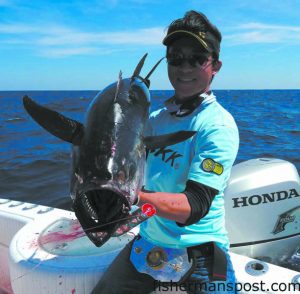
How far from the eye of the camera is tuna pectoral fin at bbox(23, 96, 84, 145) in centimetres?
180

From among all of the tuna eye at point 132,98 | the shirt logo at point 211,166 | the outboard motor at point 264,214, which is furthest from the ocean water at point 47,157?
the shirt logo at point 211,166

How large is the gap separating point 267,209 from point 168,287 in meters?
1.94

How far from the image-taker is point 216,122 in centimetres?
229

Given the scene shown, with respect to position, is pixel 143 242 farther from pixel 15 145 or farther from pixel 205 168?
pixel 15 145

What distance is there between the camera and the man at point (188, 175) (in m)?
2.31

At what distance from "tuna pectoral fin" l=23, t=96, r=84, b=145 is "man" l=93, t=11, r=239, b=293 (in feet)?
2.56

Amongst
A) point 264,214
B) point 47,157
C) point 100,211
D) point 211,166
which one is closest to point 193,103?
point 211,166

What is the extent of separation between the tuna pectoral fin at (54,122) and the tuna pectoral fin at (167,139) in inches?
15.0

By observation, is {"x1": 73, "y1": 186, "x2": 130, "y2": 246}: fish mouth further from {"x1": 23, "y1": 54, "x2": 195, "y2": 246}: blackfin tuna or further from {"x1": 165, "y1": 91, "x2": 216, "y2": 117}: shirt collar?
{"x1": 165, "y1": 91, "x2": 216, "y2": 117}: shirt collar

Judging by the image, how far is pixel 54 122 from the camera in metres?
1.81

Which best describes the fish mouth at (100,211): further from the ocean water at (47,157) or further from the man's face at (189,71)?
the ocean water at (47,157)

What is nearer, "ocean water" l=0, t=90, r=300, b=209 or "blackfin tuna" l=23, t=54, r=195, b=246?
"blackfin tuna" l=23, t=54, r=195, b=246

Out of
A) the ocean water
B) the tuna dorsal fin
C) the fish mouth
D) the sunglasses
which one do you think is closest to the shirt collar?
the sunglasses

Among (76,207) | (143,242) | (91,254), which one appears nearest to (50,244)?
(91,254)
